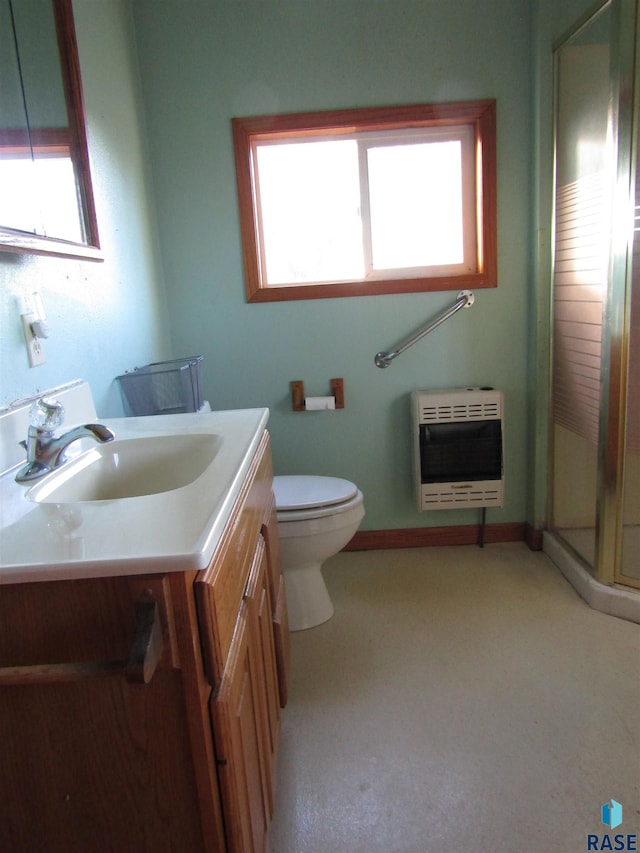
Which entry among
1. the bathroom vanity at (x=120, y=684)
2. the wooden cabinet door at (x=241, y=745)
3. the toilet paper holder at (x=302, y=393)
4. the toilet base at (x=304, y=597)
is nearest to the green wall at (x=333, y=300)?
the toilet paper holder at (x=302, y=393)

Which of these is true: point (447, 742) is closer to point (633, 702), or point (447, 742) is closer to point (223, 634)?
point (633, 702)

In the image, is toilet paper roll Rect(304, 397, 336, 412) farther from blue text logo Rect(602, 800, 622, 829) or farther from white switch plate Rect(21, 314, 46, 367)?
blue text logo Rect(602, 800, 622, 829)

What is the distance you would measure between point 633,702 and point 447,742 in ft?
1.73

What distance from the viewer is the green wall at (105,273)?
1301 mm

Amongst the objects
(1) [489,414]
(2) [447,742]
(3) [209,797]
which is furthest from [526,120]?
(3) [209,797]

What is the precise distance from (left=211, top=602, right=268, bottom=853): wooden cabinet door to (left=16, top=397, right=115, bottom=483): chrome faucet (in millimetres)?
438

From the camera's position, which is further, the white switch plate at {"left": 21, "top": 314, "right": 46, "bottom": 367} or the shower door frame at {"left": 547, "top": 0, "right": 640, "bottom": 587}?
the shower door frame at {"left": 547, "top": 0, "right": 640, "bottom": 587}

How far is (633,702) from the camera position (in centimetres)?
160

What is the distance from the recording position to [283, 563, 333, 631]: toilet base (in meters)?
2.04

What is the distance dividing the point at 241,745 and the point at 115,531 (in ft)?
1.28

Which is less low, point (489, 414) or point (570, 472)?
point (489, 414)

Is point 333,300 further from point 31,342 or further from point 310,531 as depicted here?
point 31,342

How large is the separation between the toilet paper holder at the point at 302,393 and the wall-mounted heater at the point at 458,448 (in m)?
0.31

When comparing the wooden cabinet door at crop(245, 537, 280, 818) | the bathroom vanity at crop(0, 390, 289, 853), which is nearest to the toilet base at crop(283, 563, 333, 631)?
the wooden cabinet door at crop(245, 537, 280, 818)
